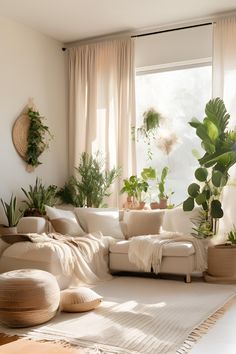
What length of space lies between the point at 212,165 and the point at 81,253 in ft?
5.78

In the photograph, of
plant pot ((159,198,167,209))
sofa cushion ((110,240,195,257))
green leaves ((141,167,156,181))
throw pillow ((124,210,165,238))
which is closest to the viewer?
sofa cushion ((110,240,195,257))

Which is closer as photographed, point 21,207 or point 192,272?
point 192,272

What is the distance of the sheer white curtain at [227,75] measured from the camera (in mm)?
5824

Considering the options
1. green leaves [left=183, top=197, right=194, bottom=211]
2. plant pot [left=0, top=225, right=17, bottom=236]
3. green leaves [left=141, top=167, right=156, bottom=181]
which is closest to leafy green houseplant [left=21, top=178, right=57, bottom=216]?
plant pot [left=0, top=225, right=17, bottom=236]

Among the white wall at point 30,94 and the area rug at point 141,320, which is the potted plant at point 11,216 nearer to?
the white wall at point 30,94

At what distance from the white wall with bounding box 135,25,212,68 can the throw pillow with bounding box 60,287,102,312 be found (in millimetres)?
3686

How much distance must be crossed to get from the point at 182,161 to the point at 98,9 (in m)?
2.22

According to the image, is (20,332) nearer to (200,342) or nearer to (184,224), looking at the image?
(200,342)

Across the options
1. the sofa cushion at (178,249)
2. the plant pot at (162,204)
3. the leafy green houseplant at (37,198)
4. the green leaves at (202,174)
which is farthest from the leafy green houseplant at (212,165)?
the leafy green houseplant at (37,198)

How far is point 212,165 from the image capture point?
212 inches

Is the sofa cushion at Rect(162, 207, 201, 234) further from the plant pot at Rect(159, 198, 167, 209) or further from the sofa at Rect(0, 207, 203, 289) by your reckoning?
the plant pot at Rect(159, 198, 167, 209)

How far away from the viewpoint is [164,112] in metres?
6.64

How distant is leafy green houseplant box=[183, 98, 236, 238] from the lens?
534cm

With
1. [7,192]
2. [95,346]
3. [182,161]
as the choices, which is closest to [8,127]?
[7,192]
